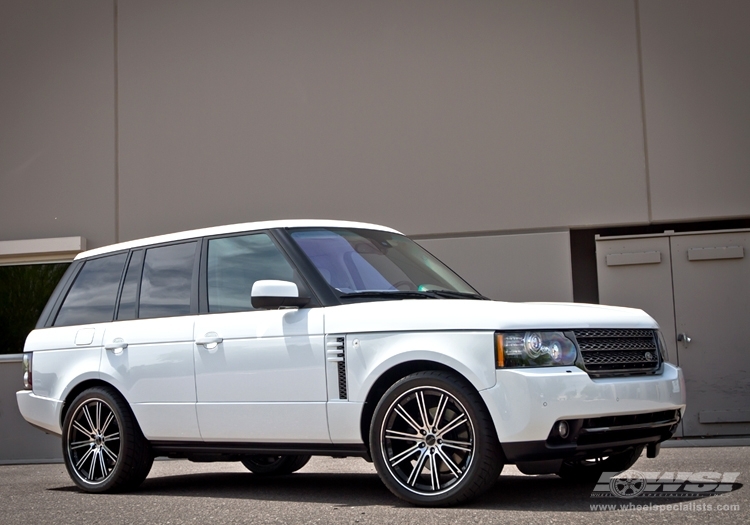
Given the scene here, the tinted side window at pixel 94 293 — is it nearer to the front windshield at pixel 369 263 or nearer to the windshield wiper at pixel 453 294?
the front windshield at pixel 369 263

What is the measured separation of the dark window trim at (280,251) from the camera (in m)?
6.44

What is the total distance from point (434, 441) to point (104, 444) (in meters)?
3.20

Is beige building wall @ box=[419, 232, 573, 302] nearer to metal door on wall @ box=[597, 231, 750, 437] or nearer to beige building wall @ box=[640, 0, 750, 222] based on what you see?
metal door on wall @ box=[597, 231, 750, 437]

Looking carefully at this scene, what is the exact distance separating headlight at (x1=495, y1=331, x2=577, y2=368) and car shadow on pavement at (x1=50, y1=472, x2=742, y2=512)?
832 millimetres

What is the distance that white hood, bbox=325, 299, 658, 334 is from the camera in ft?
18.4

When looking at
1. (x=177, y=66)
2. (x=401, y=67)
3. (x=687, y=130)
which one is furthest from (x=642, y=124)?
(x=177, y=66)

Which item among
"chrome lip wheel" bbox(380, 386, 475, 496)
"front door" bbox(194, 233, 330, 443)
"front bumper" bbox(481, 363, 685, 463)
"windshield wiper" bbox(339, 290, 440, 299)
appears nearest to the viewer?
"front bumper" bbox(481, 363, 685, 463)

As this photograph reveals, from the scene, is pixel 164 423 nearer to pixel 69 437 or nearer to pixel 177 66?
pixel 69 437

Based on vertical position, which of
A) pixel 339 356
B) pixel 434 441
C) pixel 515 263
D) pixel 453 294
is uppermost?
pixel 515 263

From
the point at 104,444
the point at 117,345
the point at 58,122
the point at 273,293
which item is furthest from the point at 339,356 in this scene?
the point at 58,122

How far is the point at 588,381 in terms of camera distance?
5457 millimetres

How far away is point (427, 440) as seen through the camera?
5719 mm

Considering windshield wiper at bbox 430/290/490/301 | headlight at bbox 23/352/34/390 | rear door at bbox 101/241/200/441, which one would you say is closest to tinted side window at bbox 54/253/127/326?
rear door at bbox 101/241/200/441
